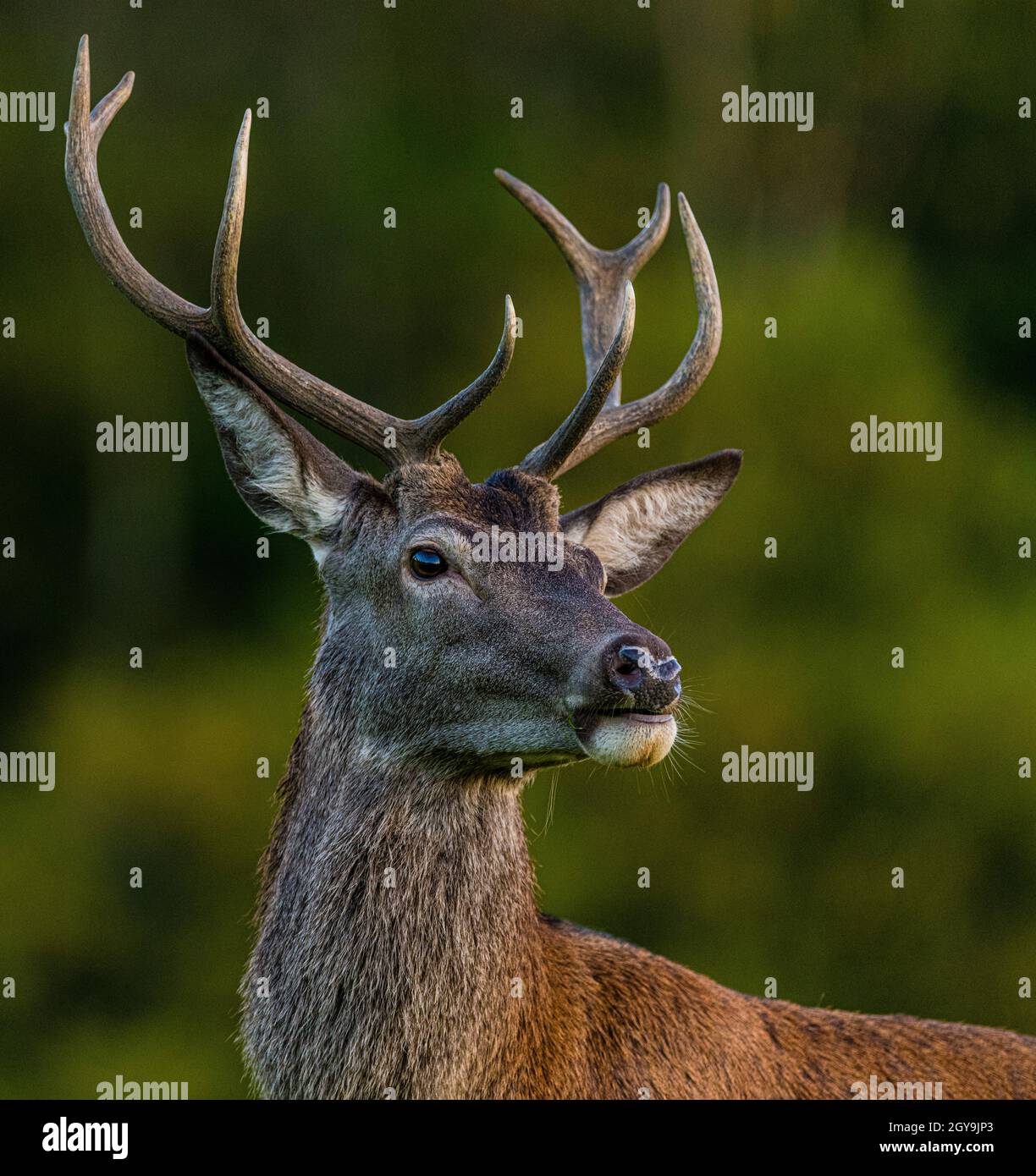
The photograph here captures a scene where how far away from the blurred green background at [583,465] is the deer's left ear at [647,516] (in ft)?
25.4

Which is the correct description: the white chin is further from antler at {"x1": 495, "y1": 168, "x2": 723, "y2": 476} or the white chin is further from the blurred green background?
the blurred green background

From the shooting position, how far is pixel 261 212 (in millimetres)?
19219

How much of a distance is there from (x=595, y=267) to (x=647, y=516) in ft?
4.02

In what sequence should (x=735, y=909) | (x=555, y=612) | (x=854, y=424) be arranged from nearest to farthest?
(x=555, y=612) < (x=735, y=909) < (x=854, y=424)

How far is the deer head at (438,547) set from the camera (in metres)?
6.31

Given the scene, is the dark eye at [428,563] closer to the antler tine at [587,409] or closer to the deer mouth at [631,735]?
the antler tine at [587,409]

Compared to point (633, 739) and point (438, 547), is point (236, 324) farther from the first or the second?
point (633, 739)

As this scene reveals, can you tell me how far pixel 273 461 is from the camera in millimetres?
6941

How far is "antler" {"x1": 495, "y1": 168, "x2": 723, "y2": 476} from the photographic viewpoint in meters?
7.50

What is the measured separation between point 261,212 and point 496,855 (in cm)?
1329

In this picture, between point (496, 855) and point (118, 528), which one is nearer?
point (496, 855)

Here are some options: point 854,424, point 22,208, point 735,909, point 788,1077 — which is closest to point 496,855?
point 788,1077

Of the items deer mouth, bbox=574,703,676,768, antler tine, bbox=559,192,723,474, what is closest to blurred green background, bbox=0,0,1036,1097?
antler tine, bbox=559,192,723,474

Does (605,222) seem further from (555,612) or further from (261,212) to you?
(555,612)
